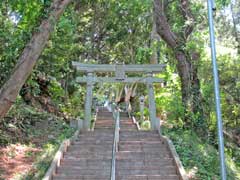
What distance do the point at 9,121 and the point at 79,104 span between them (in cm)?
893

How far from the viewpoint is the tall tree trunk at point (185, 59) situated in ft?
40.2

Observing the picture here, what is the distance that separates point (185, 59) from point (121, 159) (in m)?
4.85

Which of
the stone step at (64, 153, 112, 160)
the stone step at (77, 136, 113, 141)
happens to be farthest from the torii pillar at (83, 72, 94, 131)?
the stone step at (64, 153, 112, 160)

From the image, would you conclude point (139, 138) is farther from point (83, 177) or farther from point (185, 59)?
point (83, 177)

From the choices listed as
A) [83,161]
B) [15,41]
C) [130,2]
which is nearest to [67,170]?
[83,161]

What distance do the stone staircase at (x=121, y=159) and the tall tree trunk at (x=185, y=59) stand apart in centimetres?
166

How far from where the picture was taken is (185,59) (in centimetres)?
1260

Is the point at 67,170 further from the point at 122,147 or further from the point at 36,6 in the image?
the point at 36,6

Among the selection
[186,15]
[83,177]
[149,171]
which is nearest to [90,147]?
[83,177]

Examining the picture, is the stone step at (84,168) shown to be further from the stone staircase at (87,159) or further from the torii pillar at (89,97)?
the torii pillar at (89,97)

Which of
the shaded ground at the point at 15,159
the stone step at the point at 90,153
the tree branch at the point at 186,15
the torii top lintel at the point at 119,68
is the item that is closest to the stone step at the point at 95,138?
the stone step at the point at 90,153

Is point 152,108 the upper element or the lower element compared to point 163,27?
lower

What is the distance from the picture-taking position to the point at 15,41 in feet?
25.8

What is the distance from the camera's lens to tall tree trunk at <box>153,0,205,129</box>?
40.2 ft
